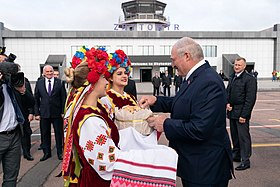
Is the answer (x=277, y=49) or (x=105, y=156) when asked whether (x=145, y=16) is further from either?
(x=105, y=156)

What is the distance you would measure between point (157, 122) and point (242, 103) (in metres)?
3.34

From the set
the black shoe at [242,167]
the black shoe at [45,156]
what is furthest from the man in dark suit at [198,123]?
the black shoe at [45,156]

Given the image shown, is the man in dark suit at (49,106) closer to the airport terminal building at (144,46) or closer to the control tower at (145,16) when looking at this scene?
the airport terminal building at (144,46)

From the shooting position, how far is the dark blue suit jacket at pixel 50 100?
20.4ft

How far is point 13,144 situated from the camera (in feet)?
11.2

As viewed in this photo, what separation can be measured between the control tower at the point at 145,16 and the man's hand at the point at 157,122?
50.0 m

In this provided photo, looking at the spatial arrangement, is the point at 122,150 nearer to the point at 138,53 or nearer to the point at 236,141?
the point at 236,141

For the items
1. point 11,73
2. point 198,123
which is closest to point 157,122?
point 198,123

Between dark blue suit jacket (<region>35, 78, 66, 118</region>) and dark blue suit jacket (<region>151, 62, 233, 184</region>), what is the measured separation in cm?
427

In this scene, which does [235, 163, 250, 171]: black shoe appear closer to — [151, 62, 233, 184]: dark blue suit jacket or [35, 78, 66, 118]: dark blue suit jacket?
[151, 62, 233, 184]: dark blue suit jacket

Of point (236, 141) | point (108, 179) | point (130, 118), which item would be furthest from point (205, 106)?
point (236, 141)

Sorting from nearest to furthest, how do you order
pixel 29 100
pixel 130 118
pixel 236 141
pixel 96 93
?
pixel 96 93 < pixel 130 118 < pixel 29 100 < pixel 236 141

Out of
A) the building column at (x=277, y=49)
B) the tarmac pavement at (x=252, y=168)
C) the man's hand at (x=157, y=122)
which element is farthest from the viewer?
the building column at (x=277, y=49)

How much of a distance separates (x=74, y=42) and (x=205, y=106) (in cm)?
3893
